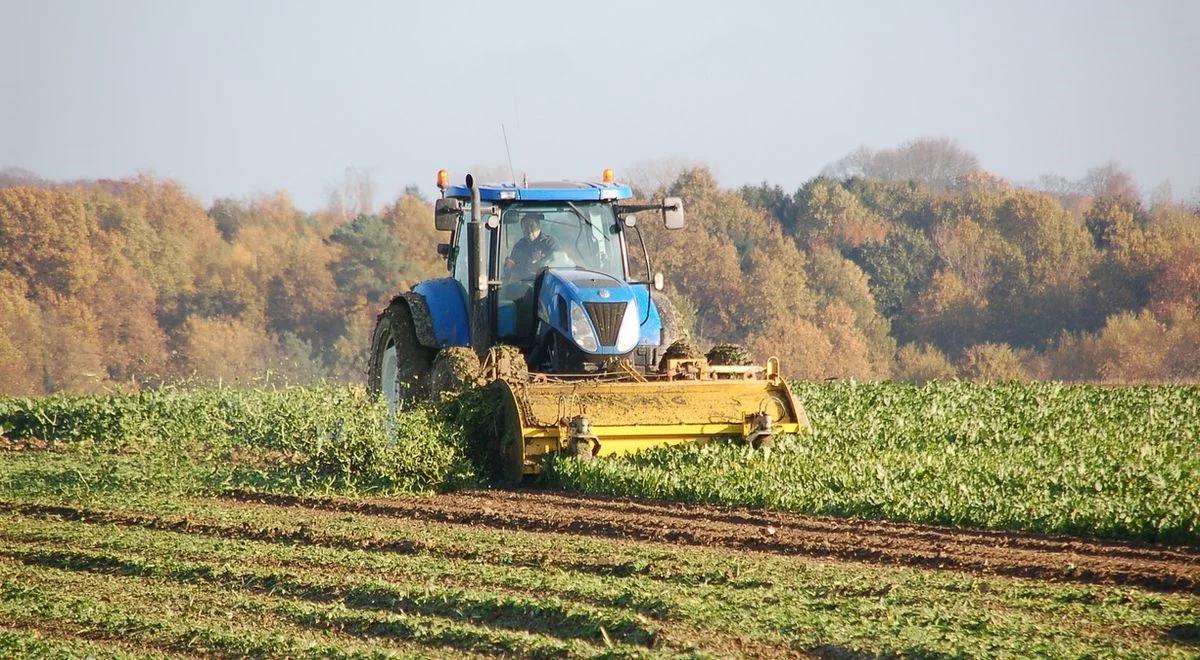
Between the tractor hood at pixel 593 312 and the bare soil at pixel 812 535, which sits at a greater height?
the tractor hood at pixel 593 312

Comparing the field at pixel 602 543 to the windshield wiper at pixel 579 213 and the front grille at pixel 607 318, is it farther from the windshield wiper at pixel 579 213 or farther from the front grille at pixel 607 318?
the windshield wiper at pixel 579 213

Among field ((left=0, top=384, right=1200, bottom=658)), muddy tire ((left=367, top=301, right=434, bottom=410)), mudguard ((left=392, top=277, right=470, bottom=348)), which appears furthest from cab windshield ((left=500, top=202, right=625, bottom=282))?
field ((left=0, top=384, right=1200, bottom=658))

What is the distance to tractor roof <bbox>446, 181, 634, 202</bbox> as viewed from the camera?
497 inches

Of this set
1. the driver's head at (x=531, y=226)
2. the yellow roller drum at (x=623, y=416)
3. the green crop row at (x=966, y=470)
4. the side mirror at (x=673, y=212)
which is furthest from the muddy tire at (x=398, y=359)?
the side mirror at (x=673, y=212)

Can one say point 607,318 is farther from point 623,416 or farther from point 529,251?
point 529,251

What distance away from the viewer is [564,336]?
12016 mm

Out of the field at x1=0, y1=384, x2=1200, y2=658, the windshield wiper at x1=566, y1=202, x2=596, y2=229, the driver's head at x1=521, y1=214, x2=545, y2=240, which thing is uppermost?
the windshield wiper at x1=566, y1=202, x2=596, y2=229

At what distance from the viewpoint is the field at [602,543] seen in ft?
20.9

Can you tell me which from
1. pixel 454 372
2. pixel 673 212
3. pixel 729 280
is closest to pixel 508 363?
pixel 454 372

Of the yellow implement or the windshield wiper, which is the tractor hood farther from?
the windshield wiper

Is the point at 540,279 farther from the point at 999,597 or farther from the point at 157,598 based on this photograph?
the point at 999,597

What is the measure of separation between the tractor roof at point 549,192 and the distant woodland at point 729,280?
16.0 m

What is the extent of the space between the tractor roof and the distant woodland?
15973 mm

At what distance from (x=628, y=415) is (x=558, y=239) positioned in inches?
84.0
